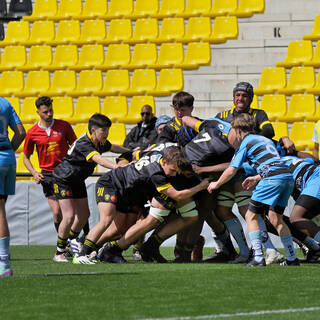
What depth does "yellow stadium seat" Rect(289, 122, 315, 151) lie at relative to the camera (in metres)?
13.6

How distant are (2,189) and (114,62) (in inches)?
399

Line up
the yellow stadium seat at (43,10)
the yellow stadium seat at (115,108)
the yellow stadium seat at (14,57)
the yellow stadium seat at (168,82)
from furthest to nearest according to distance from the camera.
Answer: the yellow stadium seat at (43,10), the yellow stadium seat at (14,57), the yellow stadium seat at (168,82), the yellow stadium seat at (115,108)

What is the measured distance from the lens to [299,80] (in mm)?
14609

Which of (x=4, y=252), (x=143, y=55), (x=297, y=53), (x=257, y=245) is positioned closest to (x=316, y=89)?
(x=297, y=53)

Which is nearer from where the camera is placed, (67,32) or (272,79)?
(272,79)

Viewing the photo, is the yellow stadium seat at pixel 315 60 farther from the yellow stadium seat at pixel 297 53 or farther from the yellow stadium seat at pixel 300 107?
the yellow stadium seat at pixel 300 107

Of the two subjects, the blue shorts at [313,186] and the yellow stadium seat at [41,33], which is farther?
the yellow stadium seat at [41,33]

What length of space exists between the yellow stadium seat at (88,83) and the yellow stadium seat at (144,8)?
71.1 inches

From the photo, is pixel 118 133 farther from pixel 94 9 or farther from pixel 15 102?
pixel 94 9

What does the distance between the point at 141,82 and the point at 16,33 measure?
12.4 ft

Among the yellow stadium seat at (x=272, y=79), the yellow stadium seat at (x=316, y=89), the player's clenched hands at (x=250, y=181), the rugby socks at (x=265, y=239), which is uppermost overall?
the yellow stadium seat at (x=272, y=79)

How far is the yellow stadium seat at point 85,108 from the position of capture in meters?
15.3

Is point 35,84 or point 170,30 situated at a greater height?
point 170,30

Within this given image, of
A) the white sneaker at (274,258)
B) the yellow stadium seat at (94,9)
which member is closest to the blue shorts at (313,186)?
the white sneaker at (274,258)
